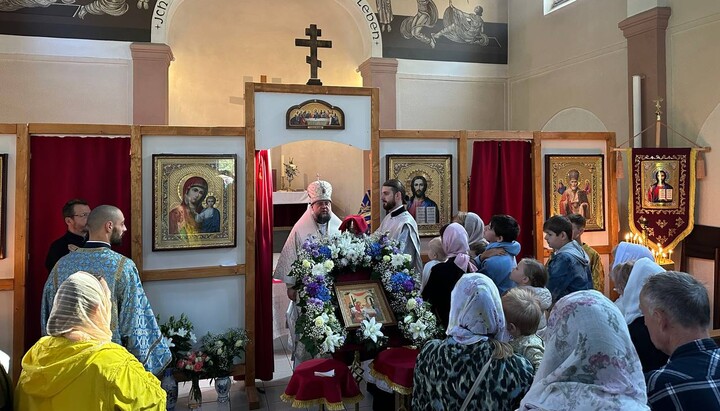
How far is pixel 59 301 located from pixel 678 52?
729 centimetres

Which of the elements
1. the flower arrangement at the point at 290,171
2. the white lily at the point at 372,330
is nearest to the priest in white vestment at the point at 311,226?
the white lily at the point at 372,330

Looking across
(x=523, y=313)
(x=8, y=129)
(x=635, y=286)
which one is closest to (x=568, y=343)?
(x=523, y=313)

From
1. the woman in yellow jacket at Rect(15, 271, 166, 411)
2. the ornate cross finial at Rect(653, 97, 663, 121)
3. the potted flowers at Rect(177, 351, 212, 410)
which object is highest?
the ornate cross finial at Rect(653, 97, 663, 121)

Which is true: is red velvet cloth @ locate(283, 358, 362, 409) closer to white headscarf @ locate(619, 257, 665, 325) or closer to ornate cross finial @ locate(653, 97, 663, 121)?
white headscarf @ locate(619, 257, 665, 325)

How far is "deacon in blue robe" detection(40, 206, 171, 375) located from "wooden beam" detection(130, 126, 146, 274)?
0.91m

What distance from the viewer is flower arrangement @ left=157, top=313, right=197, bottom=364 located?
4.56m

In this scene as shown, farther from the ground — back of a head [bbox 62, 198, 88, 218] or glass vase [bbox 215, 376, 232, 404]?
back of a head [bbox 62, 198, 88, 218]

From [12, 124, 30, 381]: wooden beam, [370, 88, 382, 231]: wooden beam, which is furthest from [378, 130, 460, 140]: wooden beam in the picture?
[12, 124, 30, 381]: wooden beam

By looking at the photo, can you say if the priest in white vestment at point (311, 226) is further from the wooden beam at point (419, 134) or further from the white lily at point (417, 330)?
the white lily at point (417, 330)

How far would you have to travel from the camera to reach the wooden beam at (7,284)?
175 inches

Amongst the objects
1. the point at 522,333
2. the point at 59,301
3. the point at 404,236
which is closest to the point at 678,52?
the point at 404,236

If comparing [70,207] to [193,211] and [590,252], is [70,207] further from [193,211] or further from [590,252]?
[590,252]

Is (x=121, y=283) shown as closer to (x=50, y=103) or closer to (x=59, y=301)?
(x=59, y=301)

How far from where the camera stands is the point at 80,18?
8.17 meters
